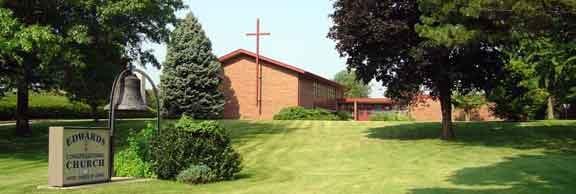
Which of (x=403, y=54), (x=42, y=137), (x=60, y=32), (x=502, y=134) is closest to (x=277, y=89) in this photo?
(x=42, y=137)

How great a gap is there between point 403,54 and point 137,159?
43.7ft

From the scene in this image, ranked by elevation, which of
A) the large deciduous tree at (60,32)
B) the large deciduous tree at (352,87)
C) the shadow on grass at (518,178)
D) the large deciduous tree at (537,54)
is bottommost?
the shadow on grass at (518,178)

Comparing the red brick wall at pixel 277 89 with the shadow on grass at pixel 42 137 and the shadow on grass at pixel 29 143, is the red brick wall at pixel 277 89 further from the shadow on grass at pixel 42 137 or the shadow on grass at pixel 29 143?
the shadow on grass at pixel 29 143

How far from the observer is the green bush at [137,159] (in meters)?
15.4

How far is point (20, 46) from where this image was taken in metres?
20.1

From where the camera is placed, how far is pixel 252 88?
50062 millimetres

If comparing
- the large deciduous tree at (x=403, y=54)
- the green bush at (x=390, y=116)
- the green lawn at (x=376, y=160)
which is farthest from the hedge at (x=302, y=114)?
the large deciduous tree at (x=403, y=54)

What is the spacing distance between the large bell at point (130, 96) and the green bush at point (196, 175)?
1.76m

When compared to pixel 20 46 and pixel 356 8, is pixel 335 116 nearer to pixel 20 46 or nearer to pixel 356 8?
pixel 356 8

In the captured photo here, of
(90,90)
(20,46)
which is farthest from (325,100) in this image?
(20,46)

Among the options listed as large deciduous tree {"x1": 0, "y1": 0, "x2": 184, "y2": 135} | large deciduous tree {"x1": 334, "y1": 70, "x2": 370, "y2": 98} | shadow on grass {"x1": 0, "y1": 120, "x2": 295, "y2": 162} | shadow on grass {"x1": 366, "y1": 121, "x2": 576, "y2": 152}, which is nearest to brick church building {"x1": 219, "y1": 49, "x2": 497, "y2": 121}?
shadow on grass {"x1": 0, "y1": 120, "x2": 295, "y2": 162}

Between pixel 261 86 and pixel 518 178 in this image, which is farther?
pixel 261 86

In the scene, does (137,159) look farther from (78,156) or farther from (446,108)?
(446,108)

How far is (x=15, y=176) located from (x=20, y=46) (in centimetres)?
570
